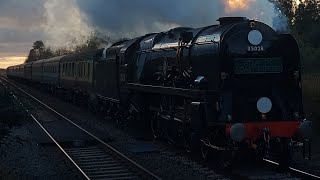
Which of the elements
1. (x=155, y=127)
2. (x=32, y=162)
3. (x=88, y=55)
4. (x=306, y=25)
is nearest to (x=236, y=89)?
(x=155, y=127)

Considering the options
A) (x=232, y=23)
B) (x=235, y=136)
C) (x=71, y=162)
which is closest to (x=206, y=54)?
(x=232, y=23)

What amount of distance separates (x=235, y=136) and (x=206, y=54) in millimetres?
2004

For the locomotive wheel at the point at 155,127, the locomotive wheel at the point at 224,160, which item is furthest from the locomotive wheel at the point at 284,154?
the locomotive wheel at the point at 155,127

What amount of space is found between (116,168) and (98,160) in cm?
115

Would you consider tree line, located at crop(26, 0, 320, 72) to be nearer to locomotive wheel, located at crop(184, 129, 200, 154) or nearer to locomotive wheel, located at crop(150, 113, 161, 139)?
locomotive wheel, located at crop(150, 113, 161, 139)

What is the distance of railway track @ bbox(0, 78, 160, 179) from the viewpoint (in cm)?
965

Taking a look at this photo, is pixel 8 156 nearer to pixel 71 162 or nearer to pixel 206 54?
pixel 71 162

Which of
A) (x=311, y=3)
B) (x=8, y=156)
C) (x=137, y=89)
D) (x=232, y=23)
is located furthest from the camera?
(x=311, y=3)

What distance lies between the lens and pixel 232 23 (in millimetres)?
9945

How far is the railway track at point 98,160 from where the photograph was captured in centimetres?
965

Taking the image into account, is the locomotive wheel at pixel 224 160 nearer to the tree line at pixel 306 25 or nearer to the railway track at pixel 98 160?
the railway track at pixel 98 160

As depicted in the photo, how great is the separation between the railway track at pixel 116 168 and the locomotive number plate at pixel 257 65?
77.2 inches

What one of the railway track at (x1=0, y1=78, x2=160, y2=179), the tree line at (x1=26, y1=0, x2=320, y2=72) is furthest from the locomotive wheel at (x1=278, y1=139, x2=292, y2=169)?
the tree line at (x1=26, y1=0, x2=320, y2=72)

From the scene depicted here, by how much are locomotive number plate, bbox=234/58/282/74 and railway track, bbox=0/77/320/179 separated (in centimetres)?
196
